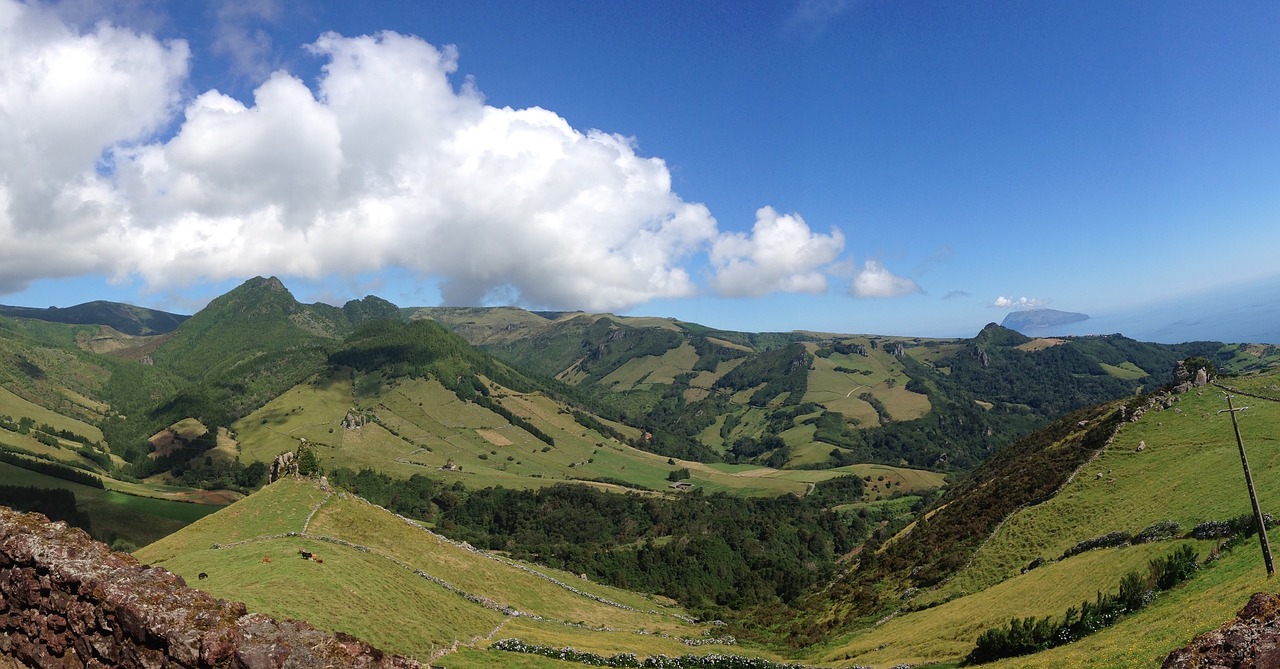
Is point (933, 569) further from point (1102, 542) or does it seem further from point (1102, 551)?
point (1102, 551)

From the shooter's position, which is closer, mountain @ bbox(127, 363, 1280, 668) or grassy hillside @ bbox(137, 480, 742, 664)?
mountain @ bbox(127, 363, 1280, 668)

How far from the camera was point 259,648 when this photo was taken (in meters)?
14.3

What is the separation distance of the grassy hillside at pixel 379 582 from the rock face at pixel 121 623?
82.2ft

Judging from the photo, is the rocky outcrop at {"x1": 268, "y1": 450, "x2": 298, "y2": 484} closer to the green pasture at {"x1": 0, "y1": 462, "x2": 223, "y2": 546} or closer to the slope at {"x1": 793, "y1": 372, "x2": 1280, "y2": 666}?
the slope at {"x1": 793, "y1": 372, "x2": 1280, "y2": 666}

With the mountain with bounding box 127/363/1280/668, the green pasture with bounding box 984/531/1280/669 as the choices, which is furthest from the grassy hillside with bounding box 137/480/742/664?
the green pasture with bounding box 984/531/1280/669

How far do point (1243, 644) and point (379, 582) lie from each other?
5547 centimetres

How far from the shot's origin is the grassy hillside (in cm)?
4278

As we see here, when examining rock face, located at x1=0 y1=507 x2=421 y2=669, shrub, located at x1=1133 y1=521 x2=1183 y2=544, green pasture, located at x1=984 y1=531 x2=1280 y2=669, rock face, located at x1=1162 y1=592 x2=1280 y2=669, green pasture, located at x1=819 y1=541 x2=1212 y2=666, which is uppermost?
rock face, located at x1=0 y1=507 x2=421 y2=669

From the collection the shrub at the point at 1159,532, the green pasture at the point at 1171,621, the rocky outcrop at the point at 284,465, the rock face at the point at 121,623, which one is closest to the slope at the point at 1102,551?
the green pasture at the point at 1171,621

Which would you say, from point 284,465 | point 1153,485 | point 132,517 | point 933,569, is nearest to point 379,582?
point 284,465

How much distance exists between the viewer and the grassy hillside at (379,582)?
140 feet

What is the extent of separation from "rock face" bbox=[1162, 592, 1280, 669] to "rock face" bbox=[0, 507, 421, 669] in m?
21.9

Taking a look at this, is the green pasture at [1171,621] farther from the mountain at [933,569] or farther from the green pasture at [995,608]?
the green pasture at [995,608]

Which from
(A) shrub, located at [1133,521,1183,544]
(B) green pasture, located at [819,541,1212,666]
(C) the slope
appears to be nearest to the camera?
(C) the slope
